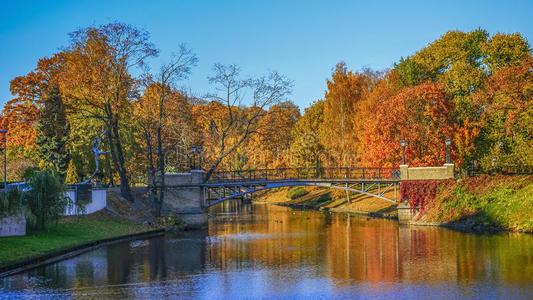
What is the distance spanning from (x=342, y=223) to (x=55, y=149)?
32780 mm

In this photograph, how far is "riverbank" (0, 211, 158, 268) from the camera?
99.8ft

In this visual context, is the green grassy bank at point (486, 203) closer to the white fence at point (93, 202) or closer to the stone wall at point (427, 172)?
the stone wall at point (427, 172)

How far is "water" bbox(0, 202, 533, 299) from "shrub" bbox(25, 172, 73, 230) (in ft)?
12.5

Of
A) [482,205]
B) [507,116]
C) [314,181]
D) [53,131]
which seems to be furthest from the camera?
[53,131]

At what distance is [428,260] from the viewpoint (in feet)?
98.8

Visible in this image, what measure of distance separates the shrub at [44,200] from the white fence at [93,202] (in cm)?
477

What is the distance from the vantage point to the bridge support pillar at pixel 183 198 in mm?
55531

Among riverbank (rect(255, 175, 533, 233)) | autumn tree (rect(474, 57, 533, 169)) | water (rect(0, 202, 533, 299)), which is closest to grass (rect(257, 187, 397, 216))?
riverbank (rect(255, 175, 533, 233))

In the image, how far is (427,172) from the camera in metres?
51.2

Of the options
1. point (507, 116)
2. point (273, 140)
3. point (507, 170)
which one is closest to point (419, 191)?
point (507, 170)

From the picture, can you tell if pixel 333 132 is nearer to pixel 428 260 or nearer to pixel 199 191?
pixel 199 191

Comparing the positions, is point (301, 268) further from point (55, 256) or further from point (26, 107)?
point (26, 107)

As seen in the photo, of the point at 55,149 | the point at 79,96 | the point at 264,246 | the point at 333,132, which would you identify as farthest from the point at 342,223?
the point at 55,149

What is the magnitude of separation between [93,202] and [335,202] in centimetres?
3394
